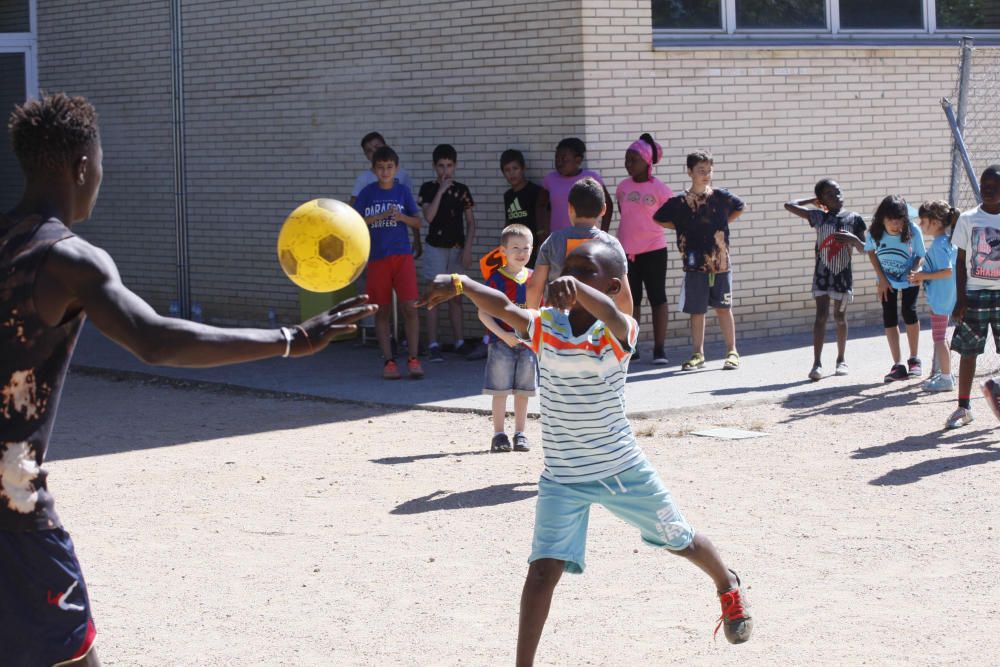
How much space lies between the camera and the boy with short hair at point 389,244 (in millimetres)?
11766

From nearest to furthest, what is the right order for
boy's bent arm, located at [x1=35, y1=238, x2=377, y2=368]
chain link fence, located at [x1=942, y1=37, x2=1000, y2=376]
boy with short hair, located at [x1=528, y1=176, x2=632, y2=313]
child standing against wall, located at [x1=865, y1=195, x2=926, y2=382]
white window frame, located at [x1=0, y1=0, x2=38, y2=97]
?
boy's bent arm, located at [x1=35, y1=238, x2=377, y2=368] < boy with short hair, located at [x1=528, y1=176, x2=632, y2=313] < child standing against wall, located at [x1=865, y1=195, x2=926, y2=382] < chain link fence, located at [x1=942, y1=37, x2=1000, y2=376] < white window frame, located at [x1=0, y1=0, x2=38, y2=97]

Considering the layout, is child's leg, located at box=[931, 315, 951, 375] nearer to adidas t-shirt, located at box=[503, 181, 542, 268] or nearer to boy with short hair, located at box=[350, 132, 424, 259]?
adidas t-shirt, located at box=[503, 181, 542, 268]

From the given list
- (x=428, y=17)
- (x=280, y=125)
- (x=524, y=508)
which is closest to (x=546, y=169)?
(x=428, y=17)

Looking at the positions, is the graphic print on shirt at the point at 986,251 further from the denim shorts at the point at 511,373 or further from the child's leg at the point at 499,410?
the child's leg at the point at 499,410

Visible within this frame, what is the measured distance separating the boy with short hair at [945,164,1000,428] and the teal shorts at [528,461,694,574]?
4.92 meters

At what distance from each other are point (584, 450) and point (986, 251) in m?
5.15

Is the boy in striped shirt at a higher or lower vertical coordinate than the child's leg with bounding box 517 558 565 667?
higher


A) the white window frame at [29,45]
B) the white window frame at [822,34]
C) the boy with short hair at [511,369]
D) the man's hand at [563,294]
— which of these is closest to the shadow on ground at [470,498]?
the boy with short hair at [511,369]

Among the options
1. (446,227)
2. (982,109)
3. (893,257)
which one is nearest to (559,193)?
(446,227)

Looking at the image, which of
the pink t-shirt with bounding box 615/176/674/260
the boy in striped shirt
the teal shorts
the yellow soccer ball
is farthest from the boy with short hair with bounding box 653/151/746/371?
the yellow soccer ball

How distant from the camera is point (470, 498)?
25.3 feet

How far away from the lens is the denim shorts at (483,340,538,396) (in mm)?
8672

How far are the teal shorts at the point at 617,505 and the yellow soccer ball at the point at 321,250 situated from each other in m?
1.10

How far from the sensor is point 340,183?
14.4 meters
